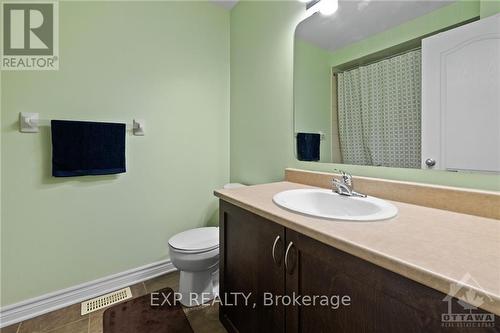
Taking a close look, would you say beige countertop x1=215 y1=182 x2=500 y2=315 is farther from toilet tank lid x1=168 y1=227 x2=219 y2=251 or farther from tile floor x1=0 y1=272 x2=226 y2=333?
tile floor x1=0 y1=272 x2=226 y2=333

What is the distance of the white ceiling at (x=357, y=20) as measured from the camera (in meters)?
1.05

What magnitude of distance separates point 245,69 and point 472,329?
79.8 inches

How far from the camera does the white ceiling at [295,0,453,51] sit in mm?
1050

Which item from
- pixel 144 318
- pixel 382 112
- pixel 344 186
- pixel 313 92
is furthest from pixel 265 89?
pixel 144 318

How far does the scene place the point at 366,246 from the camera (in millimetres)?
600

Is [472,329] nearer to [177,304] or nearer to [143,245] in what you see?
[177,304]

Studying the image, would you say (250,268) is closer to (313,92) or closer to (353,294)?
(353,294)

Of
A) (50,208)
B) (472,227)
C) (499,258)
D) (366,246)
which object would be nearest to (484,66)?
(472,227)

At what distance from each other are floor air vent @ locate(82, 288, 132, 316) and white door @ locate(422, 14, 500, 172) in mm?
2012

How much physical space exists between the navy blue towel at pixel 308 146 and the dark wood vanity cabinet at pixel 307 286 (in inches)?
25.4

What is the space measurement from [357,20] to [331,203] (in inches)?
39.2

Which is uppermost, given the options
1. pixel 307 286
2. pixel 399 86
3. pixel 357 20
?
pixel 357 20

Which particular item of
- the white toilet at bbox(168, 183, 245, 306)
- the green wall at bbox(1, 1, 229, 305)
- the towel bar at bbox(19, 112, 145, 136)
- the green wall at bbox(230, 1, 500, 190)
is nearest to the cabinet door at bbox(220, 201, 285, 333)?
the white toilet at bbox(168, 183, 245, 306)

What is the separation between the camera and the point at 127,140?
1.77m
